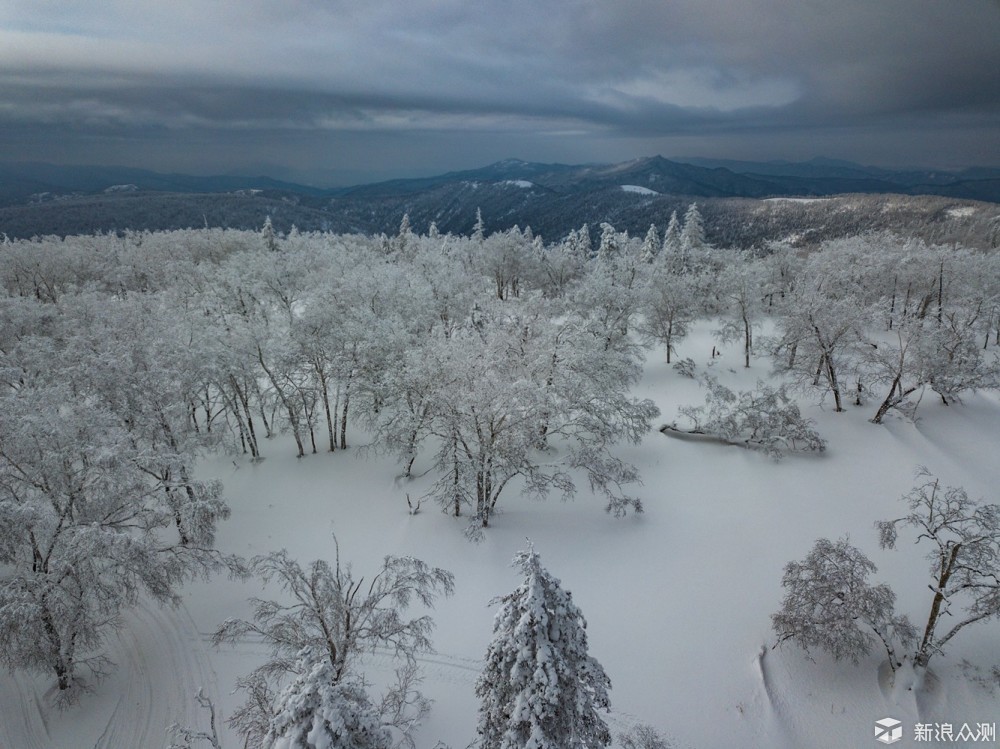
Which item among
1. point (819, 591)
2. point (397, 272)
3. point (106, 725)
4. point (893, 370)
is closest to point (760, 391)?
point (893, 370)

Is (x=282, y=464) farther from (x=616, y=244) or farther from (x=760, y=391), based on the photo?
(x=616, y=244)

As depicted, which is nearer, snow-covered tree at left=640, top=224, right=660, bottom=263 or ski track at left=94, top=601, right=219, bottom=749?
ski track at left=94, top=601, right=219, bottom=749

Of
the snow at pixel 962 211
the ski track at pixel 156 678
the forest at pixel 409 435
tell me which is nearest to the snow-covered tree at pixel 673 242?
the forest at pixel 409 435

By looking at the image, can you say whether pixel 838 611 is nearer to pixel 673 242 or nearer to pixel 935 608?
pixel 935 608

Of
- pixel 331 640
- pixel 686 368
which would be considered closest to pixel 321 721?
pixel 331 640

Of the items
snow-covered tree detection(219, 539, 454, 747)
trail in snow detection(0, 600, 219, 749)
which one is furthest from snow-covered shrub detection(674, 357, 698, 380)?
trail in snow detection(0, 600, 219, 749)

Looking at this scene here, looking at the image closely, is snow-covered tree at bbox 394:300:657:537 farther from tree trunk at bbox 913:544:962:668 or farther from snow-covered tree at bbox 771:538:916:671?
tree trunk at bbox 913:544:962:668
